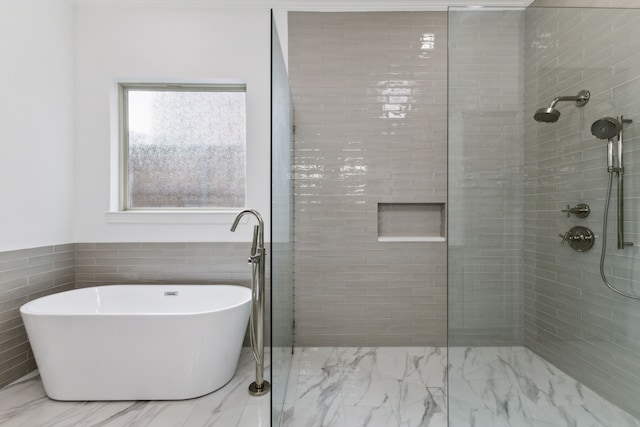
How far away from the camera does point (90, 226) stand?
8.86 ft

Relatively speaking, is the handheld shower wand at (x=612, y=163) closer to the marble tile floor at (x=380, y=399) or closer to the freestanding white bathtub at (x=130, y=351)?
the marble tile floor at (x=380, y=399)

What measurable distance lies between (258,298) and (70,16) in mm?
2591

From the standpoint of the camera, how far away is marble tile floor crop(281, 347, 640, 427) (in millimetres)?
1364

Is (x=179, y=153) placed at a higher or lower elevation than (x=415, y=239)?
higher

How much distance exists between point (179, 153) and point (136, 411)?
187cm

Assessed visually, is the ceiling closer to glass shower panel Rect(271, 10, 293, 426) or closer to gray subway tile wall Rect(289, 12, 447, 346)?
gray subway tile wall Rect(289, 12, 447, 346)

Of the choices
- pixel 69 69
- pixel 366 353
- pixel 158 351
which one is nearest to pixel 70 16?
pixel 69 69

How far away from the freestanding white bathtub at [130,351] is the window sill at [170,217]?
2.72ft

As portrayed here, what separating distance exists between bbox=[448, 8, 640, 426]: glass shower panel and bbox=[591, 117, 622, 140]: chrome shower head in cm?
3

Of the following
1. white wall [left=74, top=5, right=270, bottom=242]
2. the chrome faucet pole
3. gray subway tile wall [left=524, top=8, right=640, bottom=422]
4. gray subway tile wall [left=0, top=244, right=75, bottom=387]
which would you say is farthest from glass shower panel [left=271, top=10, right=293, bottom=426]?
gray subway tile wall [left=0, top=244, right=75, bottom=387]

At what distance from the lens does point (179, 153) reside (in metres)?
2.87

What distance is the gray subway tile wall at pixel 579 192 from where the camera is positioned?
140 cm

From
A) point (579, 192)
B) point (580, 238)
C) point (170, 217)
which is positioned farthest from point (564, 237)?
point (170, 217)

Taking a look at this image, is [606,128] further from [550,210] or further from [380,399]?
[380,399]
